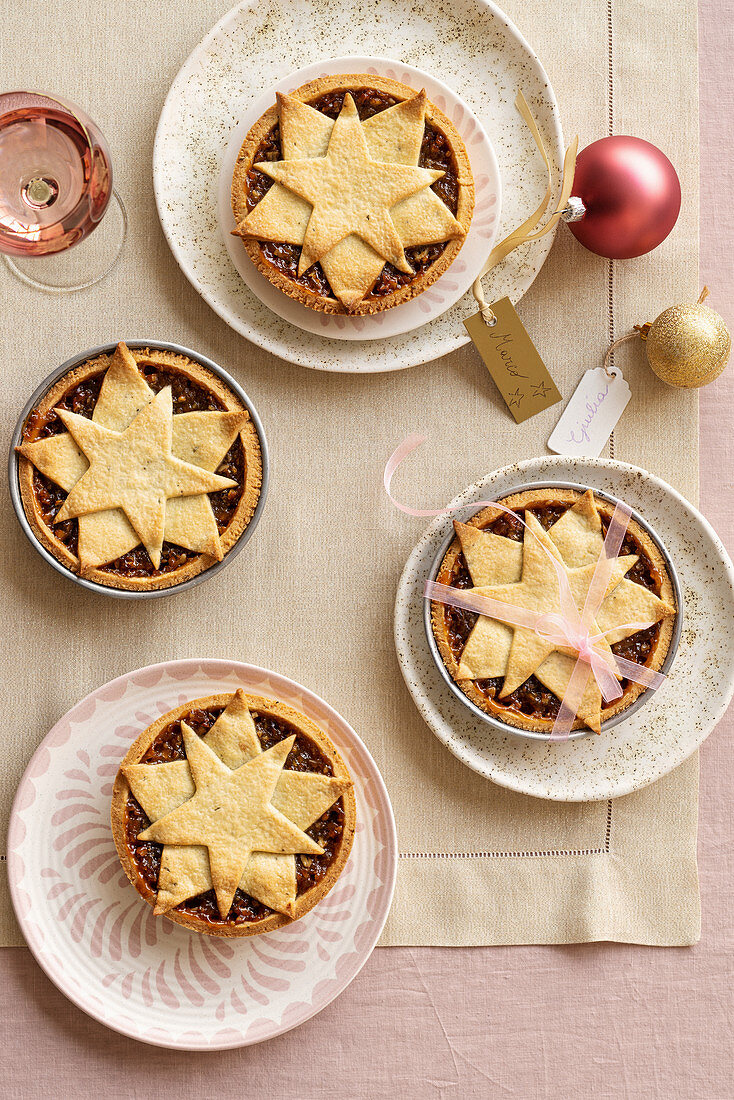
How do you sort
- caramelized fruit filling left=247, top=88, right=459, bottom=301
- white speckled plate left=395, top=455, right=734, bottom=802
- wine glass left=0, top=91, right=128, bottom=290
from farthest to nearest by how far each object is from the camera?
white speckled plate left=395, top=455, right=734, bottom=802 → caramelized fruit filling left=247, top=88, right=459, bottom=301 → wine glass left=0, top=91, right=128, bottom=290

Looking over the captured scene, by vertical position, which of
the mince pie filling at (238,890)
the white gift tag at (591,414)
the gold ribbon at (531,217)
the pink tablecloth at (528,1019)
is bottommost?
the pink tablecloth at (528,1019)

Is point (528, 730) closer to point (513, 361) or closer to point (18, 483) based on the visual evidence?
point (513, 361)

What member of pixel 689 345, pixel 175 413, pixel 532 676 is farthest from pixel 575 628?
pixel 175 413

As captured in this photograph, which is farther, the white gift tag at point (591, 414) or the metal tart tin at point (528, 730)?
the white gift tag at point (591, 414)

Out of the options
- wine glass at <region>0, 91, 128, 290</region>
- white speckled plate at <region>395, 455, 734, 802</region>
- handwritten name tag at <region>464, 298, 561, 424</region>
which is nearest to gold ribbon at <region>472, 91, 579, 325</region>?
handwritten name tag at <region>464, 298, 561, 424</region>

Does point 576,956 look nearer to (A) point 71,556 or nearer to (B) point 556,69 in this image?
(A) point 71,556

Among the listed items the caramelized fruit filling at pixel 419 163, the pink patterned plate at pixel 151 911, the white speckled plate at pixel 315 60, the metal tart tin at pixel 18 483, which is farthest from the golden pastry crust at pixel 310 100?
the pink patterned plate at pixel 151 911

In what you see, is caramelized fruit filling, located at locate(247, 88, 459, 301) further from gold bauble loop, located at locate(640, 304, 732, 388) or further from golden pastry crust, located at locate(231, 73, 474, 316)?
gold bauble loop, located at locate(640, 304, 732, 388)

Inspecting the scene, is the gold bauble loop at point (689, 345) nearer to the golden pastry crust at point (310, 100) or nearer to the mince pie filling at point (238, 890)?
the golden pastry crust at point (310, 100)

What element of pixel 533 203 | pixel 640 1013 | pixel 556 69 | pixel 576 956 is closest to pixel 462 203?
pixel 533 203
